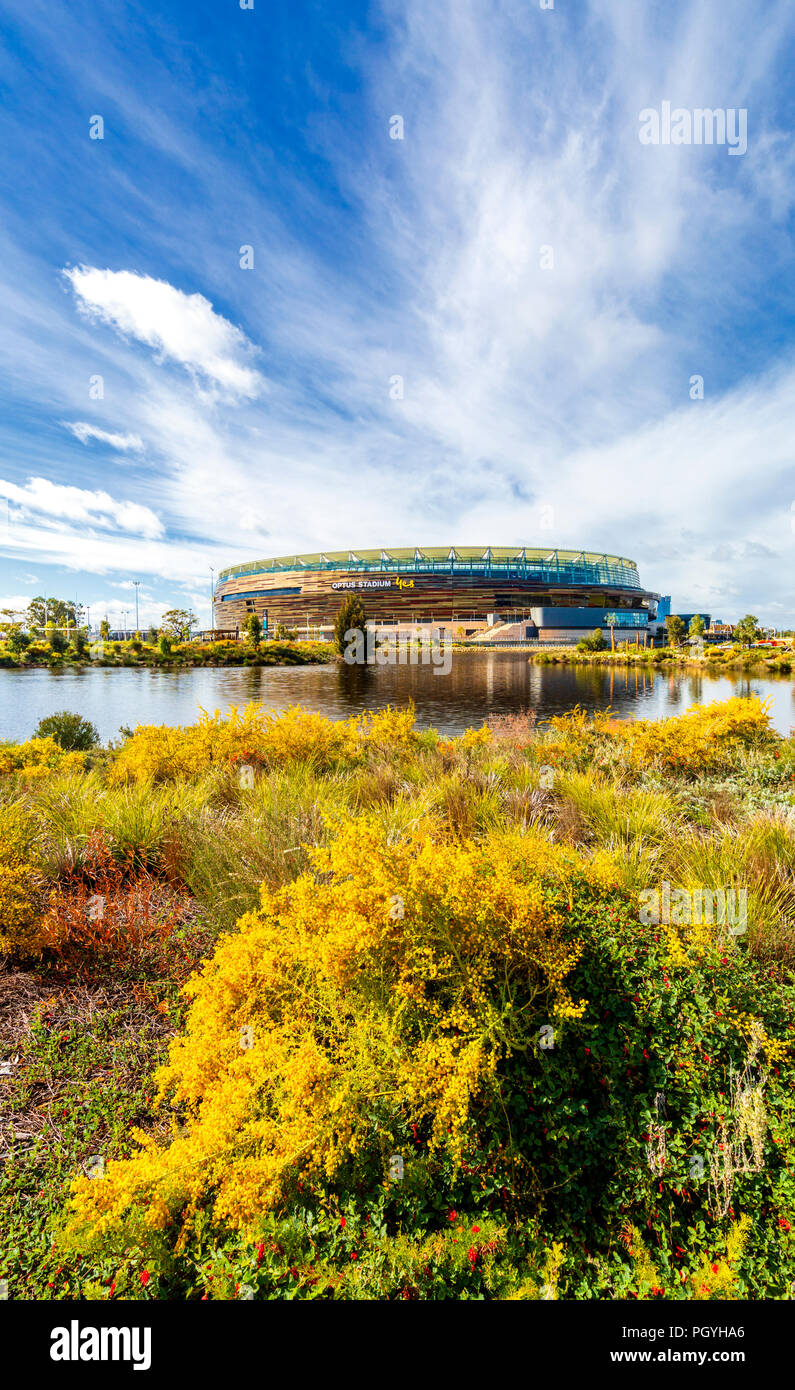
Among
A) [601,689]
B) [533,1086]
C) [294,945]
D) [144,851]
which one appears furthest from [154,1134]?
[601,689]

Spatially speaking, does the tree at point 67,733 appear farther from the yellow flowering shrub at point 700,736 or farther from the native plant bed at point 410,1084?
the yellow flowering shrub at point 700,736

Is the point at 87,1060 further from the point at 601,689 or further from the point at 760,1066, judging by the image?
the point at 601,689

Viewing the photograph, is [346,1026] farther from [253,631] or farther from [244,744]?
[253,631]

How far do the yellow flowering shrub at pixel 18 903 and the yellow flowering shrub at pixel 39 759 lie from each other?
4.27m

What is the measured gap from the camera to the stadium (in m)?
103

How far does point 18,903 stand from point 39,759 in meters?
6.26

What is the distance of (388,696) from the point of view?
29422mm

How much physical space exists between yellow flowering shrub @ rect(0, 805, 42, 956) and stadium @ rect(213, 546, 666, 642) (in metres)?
95.9

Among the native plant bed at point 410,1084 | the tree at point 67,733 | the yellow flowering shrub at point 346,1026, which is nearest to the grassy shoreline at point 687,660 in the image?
the tree at point 67,733

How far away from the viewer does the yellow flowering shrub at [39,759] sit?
8109 millimetres

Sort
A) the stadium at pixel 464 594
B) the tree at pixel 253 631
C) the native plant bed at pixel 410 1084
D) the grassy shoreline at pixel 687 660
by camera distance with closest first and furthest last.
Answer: the native plant bed at pixel 410 1084 < the grassy shoreline at pixel 687 660 < the tree at pixel 253 631 < the stadium at pixel 464 594

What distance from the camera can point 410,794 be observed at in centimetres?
587

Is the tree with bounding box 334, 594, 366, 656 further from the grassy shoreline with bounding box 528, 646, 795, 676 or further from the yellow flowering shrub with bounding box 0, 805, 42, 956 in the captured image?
the yellow flowering shrub with bounding box 0, 805, 42, 956

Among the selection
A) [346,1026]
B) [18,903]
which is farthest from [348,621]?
[346,1026]
